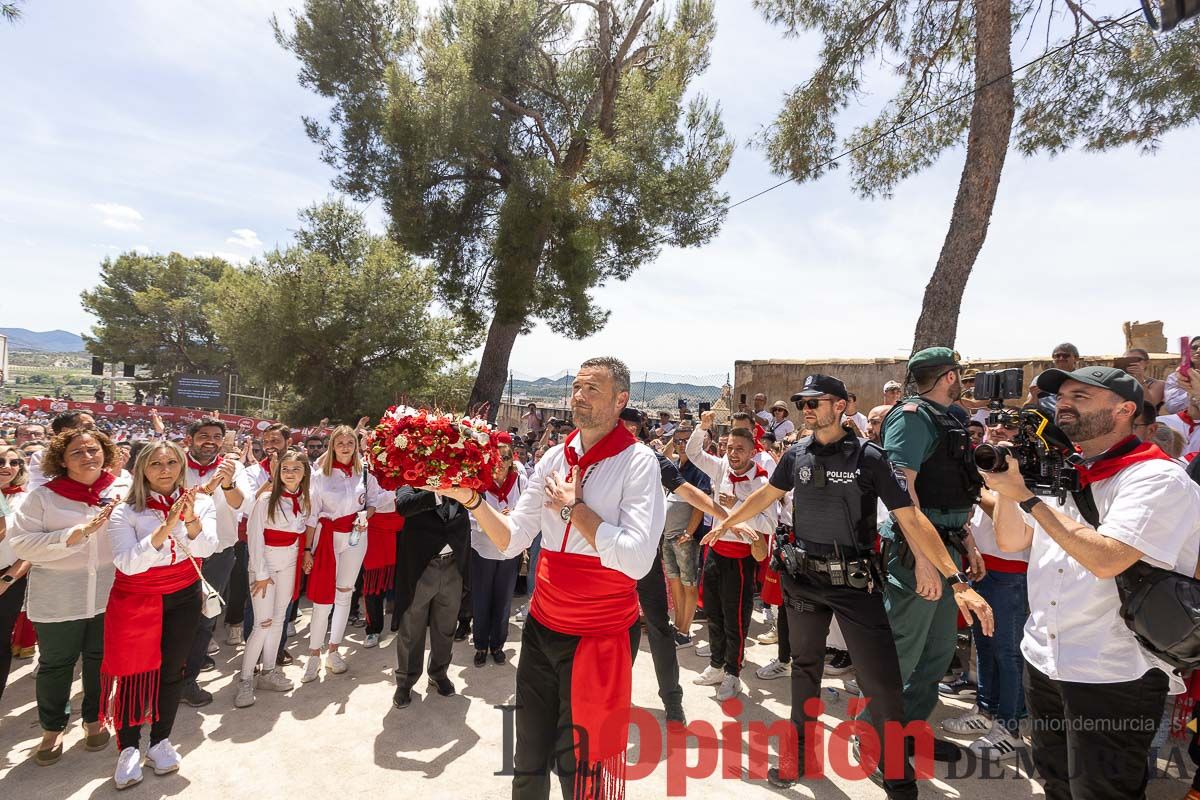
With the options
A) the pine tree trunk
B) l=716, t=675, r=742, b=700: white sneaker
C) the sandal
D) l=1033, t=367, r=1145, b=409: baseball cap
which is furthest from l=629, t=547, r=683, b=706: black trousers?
the pine tree trunk

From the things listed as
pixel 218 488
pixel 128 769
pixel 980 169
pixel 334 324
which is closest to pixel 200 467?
pixel 218 488

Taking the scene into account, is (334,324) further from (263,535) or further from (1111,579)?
(1111,579)

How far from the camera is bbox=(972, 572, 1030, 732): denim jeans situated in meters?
3.84

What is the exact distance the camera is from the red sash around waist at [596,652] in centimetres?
254

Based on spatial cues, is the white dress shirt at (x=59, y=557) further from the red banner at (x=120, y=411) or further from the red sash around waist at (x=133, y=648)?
the red banner at (x=120, y=411)

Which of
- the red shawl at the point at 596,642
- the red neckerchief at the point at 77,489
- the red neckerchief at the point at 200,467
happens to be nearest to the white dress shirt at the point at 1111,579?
the red shawl at the point at 596,642

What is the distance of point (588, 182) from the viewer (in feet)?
45.6

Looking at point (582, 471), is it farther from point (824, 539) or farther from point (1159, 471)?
point (1159, 471)

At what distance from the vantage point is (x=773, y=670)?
16.8 feet

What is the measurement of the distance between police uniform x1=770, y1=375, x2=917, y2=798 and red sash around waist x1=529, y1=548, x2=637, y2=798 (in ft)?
4.07

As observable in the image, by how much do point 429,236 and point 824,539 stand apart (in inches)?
528

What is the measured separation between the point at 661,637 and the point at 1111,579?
259 cm

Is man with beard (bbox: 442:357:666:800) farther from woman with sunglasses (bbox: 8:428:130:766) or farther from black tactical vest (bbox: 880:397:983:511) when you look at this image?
woman with sunglasses (bbox: 8:428:130:766)

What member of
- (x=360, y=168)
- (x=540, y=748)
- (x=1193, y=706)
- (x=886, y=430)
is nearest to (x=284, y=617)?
(x=540, y=748)
